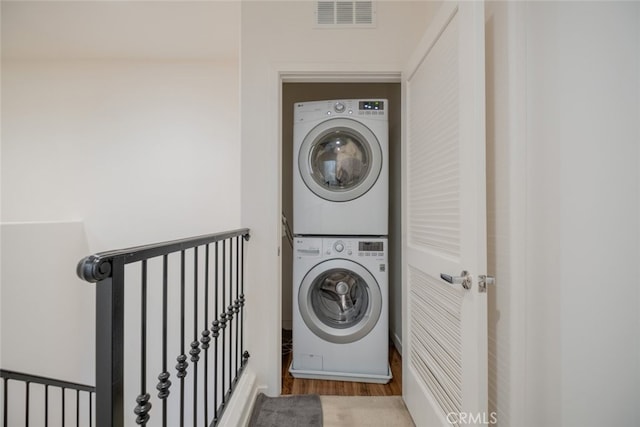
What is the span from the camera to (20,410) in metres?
2.46

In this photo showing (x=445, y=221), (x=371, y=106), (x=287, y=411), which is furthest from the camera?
(x=371, y=106)

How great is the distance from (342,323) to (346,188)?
94 cm

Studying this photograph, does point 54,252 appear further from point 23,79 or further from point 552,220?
point 552,220

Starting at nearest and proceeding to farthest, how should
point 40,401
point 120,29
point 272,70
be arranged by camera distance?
point 272,70 < point 120,29 < point 40,401

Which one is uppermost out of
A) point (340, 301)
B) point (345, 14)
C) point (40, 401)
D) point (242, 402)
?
point (345, 14)

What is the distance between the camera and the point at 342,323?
195 cm

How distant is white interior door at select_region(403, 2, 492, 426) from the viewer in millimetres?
904

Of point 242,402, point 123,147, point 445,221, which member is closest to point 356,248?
point 445,221

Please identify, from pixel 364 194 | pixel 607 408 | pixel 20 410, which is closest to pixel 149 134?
pixel 364 194

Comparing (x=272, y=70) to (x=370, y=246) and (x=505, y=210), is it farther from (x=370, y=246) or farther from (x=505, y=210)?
(x=505, y=210)

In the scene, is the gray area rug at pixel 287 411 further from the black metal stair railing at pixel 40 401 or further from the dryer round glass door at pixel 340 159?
the black metal stair railing at pixel 40 401

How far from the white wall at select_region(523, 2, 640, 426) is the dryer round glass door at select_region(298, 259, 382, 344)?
1042 millimetres

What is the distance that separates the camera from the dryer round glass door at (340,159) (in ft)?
6.25

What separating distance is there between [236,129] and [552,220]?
8.28 ft
